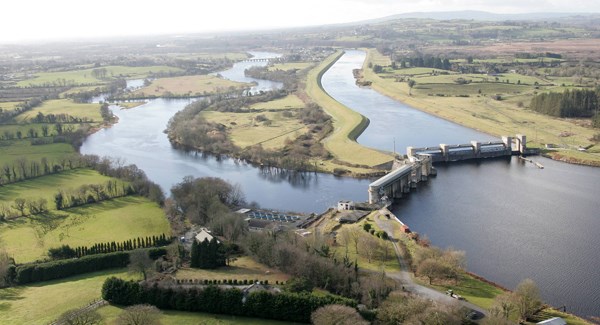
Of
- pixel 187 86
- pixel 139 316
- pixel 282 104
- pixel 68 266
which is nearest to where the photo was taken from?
pixel 139 316

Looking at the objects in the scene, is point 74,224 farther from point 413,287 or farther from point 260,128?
point 260,128

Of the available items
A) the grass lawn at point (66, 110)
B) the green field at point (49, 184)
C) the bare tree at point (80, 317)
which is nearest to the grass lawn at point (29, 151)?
the green field at point (49, 184)

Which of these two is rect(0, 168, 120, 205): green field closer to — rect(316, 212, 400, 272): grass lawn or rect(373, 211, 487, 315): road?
rect(316, 212, 400, 272): grass lawn

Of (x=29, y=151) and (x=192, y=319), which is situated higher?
(x=29, y=151)

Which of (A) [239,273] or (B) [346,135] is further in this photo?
(B) [346,135]

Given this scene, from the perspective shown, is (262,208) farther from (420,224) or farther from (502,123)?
(502,123)

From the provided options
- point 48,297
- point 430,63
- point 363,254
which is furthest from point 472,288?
point 430,63

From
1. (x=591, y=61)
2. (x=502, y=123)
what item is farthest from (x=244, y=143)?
(x=591, y=61)
